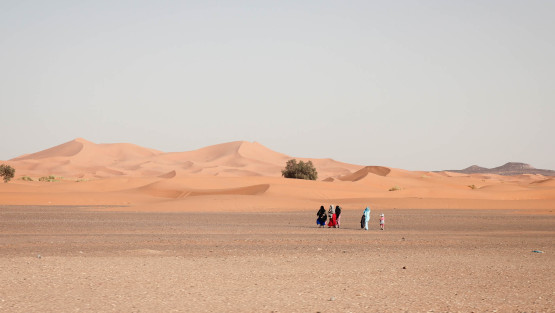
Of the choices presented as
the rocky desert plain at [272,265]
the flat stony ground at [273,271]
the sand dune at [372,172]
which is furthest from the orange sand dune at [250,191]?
the flat stony ground at [273,271]

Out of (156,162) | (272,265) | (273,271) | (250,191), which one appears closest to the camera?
(273,271)

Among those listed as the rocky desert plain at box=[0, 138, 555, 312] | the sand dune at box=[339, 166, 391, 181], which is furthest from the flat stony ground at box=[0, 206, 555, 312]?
the sand dune at box=[339, 166, 391, 181]

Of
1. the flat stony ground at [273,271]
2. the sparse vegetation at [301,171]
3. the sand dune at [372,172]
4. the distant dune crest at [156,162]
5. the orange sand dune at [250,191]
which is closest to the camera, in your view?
the flat stony ground at [273,271]

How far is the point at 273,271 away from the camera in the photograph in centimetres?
1477

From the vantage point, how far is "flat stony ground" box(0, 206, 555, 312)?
11133 millimetres

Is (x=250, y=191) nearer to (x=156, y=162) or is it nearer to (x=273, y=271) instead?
(x=273, y=271)

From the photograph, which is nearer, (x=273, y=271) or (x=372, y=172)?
(x=273, y=271)

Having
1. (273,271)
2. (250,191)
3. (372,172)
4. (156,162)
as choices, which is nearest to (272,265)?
(273,271)

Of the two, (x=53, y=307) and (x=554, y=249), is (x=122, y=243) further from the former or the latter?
(x=554, y=249)

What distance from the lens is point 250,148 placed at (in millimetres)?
189000

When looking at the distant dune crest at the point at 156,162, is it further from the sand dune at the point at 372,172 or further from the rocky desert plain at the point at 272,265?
the rocky desert plain at the point at 272,265

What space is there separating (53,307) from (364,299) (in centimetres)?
491

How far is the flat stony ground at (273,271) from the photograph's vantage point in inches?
438

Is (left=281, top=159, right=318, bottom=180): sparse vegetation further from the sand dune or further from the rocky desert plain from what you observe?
the rocky desert plain
